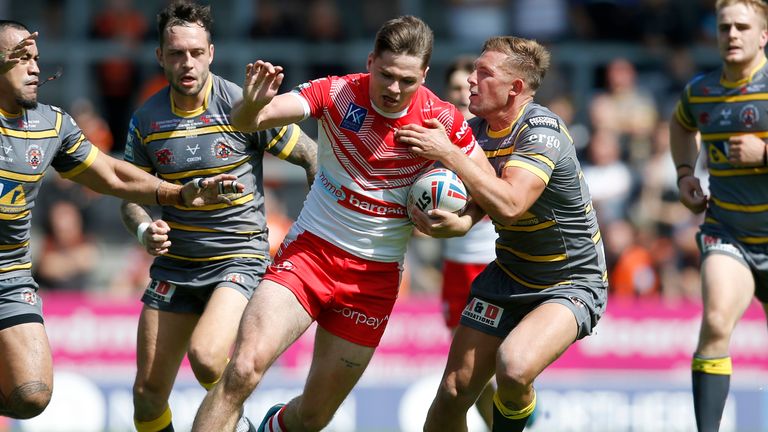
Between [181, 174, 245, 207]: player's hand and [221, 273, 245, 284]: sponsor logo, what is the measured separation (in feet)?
1.62

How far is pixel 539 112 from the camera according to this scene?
274 inches

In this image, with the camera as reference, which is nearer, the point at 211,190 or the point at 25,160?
the point at 211,190

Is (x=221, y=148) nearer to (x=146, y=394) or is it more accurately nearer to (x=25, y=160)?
(x=25, y=160)

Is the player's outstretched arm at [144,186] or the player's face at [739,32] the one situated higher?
the player's face at [739,32]

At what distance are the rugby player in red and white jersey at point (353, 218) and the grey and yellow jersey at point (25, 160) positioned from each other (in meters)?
1.65

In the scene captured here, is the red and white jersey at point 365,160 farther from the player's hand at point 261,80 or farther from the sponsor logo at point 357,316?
the player's hand at point 261,80

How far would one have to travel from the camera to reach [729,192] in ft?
26.3

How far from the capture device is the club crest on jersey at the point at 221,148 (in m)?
7.58

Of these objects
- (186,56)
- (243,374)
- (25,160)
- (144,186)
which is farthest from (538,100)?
(243,374)

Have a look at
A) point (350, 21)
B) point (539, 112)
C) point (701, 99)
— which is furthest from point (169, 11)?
point (350, 21)

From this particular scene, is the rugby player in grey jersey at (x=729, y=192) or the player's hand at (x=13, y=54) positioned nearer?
the player's hand at (x=13, y=54)

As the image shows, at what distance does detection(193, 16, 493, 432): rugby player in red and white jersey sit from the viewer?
6551mm

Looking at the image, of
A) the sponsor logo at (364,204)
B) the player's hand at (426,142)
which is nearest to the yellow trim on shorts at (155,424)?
the sponsor logo at (364,204)

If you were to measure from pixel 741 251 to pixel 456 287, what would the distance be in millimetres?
2164
